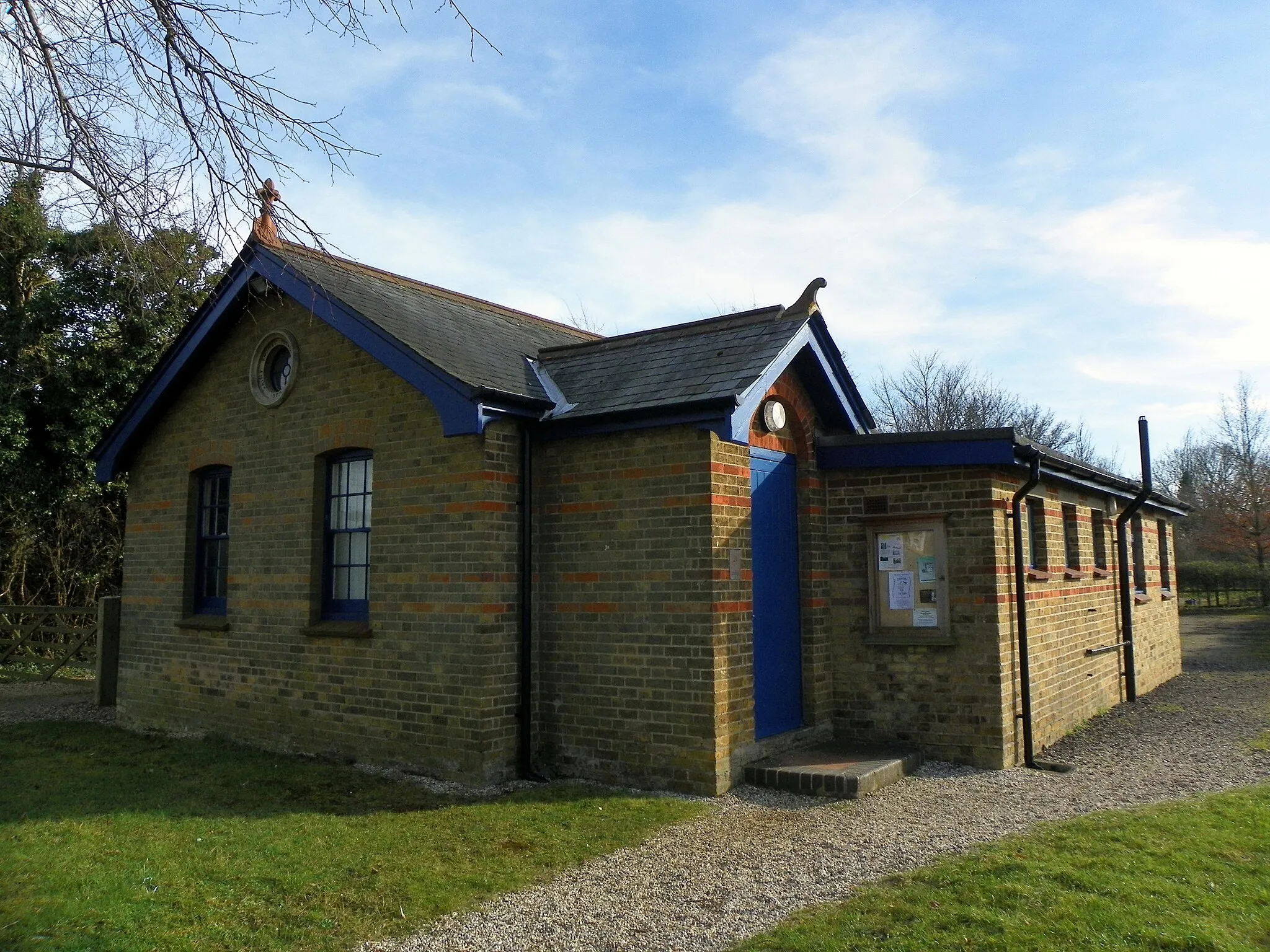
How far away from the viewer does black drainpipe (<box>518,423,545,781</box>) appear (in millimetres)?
8500

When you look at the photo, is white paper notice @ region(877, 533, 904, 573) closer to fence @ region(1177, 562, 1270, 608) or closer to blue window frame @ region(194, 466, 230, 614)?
blue window frame @ region(194, 466, 230, 614)

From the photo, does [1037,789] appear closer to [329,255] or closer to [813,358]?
[813,358]

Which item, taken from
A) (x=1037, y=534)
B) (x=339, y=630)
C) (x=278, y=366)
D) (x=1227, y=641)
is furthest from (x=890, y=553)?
(x=1227, y=641)

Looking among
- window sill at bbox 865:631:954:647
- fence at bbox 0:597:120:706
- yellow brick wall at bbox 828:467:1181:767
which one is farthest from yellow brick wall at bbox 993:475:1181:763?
fence at bbox 0:597:120:706

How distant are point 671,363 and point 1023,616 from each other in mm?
4179

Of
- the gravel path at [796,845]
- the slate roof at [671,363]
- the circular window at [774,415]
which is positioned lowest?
the gravel path at [796,845]

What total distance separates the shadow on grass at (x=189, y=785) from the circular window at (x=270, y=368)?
3.87 meters

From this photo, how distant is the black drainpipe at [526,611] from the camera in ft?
27.9

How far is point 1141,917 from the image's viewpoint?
4.90m

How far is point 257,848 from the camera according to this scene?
251 inches

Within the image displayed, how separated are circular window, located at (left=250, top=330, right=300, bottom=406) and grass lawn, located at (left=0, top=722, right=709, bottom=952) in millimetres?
3957

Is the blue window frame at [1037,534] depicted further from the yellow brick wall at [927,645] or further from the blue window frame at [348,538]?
the blue window frame at [348,538]

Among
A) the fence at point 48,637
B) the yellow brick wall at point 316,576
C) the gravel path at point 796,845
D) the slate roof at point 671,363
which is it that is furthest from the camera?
the fence at point 48,637

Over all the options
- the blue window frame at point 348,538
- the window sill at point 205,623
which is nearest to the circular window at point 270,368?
the blue window frame at point 348,538
